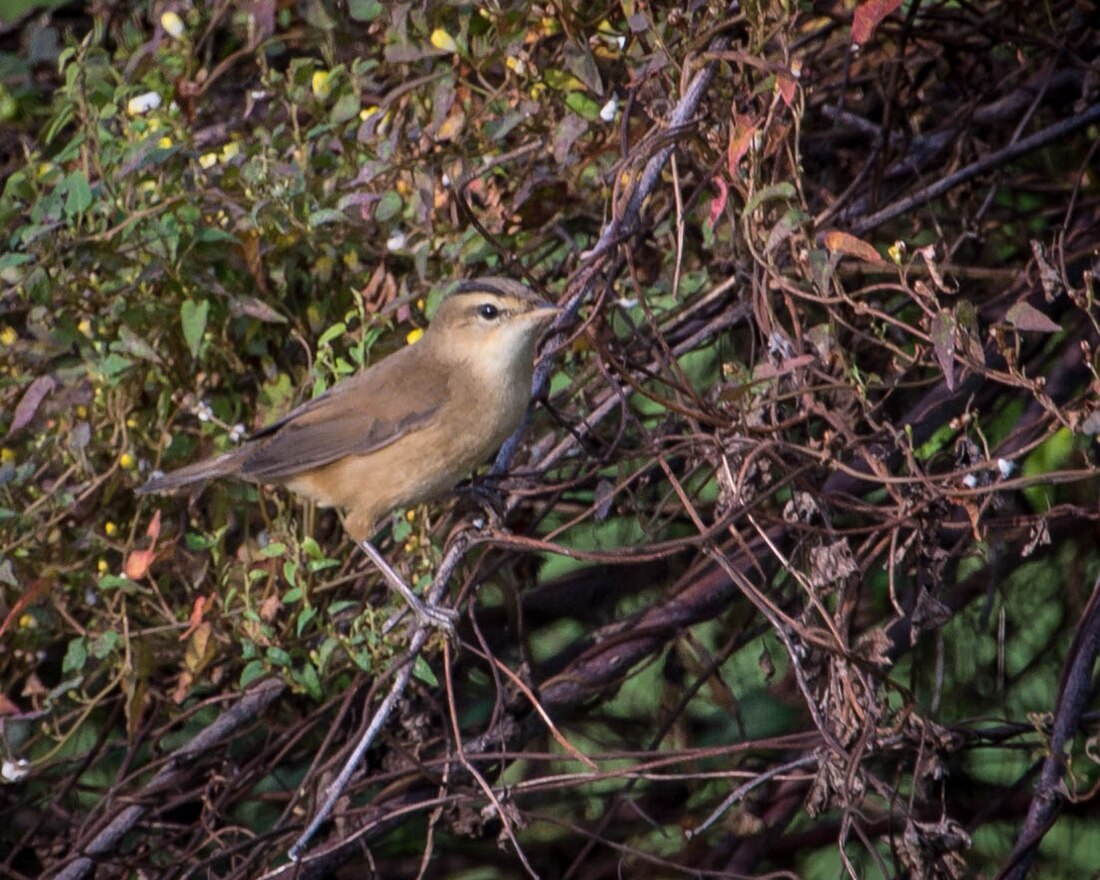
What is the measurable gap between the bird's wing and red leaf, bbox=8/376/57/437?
525mm

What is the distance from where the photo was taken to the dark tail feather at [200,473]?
12.2 feet

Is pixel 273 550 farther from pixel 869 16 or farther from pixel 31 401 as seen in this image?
pixel 869 16

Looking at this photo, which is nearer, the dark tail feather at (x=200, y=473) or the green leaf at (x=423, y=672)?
the green leaf at (x=423, y=672)

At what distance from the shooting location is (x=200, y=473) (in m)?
3.74

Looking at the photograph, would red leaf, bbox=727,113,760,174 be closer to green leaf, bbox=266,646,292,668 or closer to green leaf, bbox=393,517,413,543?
green leaf, bbox=393,517,413,543

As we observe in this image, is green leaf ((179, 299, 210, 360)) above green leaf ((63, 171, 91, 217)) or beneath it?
beneath

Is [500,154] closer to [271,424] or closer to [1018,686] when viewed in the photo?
[271,424]

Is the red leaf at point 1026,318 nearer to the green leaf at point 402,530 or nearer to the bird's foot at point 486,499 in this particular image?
the bird's foot at point 486,499

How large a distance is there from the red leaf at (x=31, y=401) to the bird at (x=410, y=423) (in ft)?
1.08

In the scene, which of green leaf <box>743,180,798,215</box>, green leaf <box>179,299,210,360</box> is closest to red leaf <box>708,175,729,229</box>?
green leaf <box>743,180,798,215</box>

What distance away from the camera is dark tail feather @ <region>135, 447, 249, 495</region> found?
372 centimetres

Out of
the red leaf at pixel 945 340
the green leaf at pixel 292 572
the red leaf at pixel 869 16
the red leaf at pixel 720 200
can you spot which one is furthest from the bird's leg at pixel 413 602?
the red leaf at pixel 869 16

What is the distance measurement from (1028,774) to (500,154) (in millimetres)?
2003

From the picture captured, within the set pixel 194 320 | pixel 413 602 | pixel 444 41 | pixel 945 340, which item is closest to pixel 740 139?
pixel 945 340
